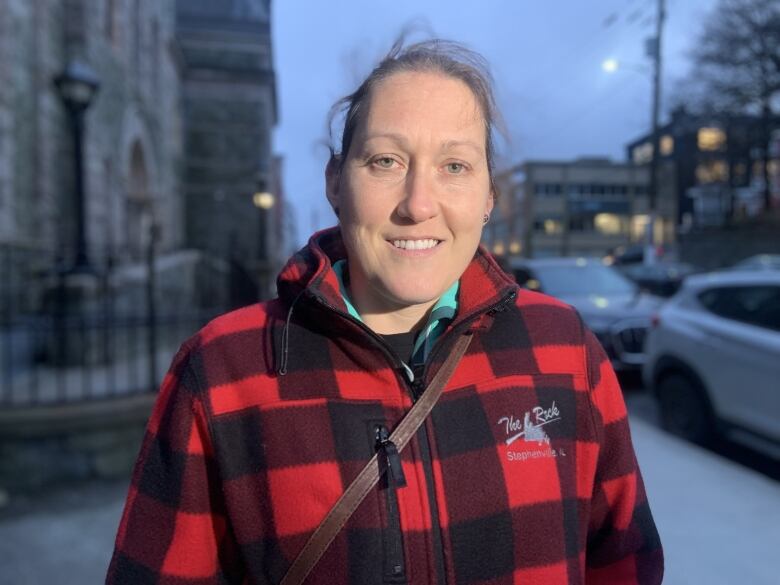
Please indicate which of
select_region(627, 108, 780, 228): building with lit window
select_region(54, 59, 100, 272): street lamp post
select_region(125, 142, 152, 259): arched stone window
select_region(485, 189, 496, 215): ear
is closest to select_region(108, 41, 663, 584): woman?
select_region(485, 189, 496, 215): ear

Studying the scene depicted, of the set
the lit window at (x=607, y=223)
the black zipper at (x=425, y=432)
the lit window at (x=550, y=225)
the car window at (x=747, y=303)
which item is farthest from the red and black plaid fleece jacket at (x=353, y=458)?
the lit window at (x=607, y=223)

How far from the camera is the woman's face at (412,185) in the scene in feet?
4.29

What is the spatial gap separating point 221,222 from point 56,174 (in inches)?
585

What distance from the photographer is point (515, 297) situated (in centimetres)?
150

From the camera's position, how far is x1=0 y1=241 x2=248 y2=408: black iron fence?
213 inches

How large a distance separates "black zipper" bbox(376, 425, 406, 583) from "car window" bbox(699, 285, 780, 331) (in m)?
4.86

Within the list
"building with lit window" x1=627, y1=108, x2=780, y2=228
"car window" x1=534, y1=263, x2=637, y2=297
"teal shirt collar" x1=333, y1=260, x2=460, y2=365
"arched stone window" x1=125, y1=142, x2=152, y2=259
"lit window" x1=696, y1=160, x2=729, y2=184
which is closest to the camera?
"teal shirt collar" x1=333, y1=260, x2=460, y2=365

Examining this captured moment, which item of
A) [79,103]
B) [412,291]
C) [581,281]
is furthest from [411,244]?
[581,281]

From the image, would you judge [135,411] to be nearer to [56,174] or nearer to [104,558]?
[104,558]

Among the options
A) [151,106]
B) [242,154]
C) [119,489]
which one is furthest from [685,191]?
[119,489]

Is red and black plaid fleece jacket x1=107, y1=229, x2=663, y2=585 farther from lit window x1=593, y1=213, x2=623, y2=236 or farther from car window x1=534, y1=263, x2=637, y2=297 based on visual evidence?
lit window x1=593, y1=213, x2=623, y2=236

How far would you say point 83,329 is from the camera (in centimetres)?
568

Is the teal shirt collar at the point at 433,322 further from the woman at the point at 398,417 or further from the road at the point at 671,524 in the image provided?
the road at the point at 671,524

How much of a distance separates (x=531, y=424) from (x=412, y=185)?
59 cm
